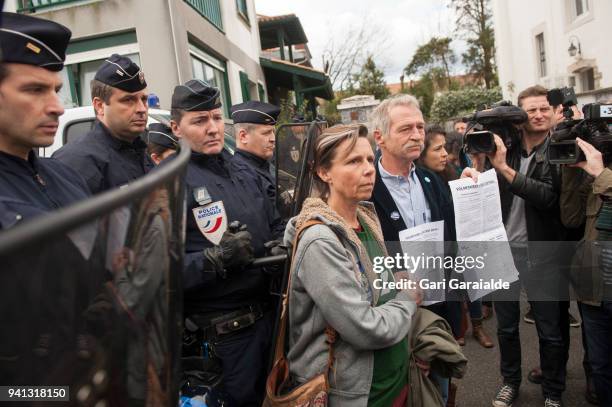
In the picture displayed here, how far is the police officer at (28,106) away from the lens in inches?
49.1

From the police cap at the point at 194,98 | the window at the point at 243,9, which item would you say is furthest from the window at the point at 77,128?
the window at the point at 243,9

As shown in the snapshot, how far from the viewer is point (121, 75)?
2514 mm

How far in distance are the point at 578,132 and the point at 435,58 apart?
35742 mm

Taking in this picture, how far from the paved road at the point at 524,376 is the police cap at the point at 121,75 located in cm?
286

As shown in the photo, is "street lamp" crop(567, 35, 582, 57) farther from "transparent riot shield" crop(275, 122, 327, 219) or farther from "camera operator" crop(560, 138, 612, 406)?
"transparent riot shield" crop(275, 122, 327, 219)

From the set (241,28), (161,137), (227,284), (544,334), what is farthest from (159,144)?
(241,28)

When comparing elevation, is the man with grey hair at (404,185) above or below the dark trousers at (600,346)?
above

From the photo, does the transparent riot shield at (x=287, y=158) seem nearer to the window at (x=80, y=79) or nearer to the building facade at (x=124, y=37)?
the building facade at (x=124, y=37)

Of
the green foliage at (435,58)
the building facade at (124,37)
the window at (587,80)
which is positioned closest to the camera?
the building facade at (124,37)

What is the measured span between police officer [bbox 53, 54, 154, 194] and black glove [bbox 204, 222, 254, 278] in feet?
2.79

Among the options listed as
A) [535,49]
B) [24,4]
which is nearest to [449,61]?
[535,49]

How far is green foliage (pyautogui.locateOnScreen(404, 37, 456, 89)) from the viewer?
111 feet

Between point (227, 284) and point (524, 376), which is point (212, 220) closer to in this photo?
point (227, 284)

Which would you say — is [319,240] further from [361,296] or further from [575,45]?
[575,45]
